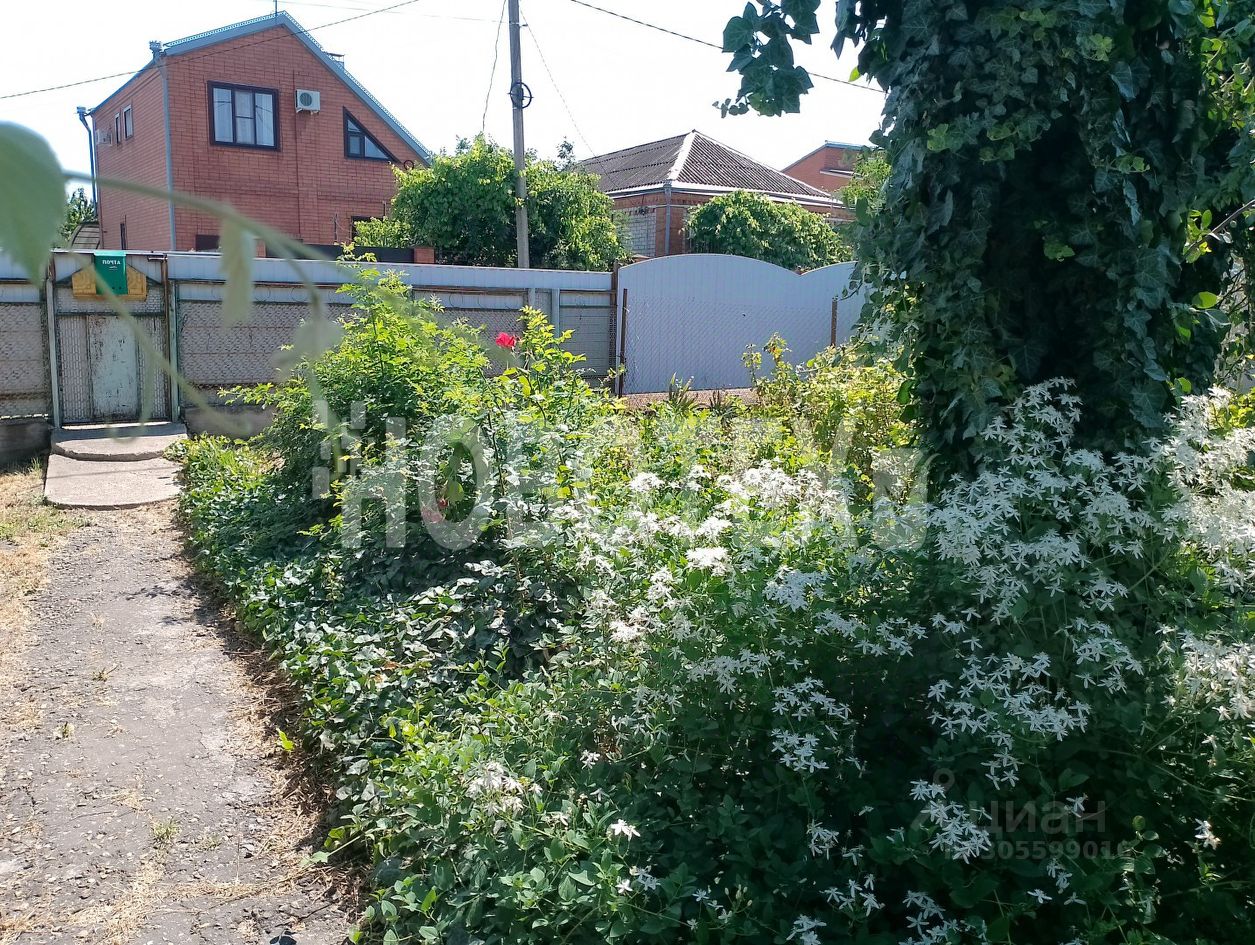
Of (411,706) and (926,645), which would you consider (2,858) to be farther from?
(926,645)

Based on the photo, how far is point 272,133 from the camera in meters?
19.3

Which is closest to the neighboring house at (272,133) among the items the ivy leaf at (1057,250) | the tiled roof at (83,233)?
the ivy leaf at (1057,250)

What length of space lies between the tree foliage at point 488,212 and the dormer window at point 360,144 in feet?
12.6

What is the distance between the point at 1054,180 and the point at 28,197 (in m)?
3.05

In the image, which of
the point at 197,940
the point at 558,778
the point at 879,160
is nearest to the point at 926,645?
the point at 558,778

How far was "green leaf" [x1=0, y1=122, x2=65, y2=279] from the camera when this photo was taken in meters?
0.41

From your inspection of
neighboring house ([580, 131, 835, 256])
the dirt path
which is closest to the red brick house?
neighboring house ([580, 131, 835, 256])

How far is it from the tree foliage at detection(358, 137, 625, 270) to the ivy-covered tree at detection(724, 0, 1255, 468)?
558 inches

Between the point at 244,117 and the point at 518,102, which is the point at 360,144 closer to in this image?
the point at 244,117

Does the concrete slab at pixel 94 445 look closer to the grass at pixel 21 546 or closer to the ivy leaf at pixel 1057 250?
the grass at pixel 21 546

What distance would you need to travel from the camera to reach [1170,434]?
9.56 ft

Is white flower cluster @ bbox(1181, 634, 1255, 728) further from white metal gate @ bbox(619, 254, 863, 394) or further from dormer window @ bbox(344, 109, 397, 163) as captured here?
dormer window @ bbox(344, 109, 397, 163)

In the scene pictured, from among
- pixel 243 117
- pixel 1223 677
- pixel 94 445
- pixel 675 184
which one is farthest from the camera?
pixel 675 184

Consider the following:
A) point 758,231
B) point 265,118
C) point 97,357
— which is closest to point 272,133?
point 265,118
